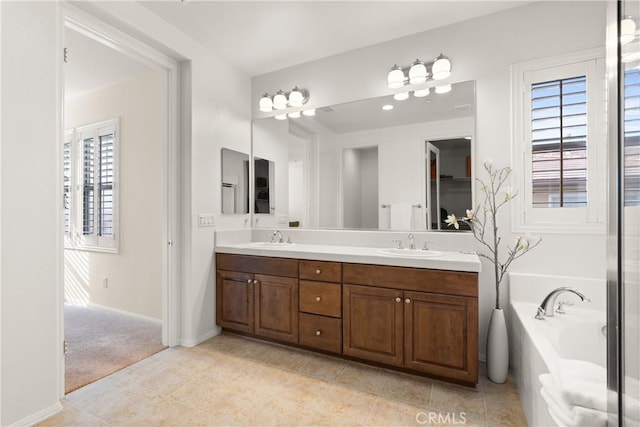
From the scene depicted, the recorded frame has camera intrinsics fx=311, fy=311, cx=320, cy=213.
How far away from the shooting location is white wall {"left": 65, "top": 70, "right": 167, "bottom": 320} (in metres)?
3.23

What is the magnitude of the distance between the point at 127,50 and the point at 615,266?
2.99 metres

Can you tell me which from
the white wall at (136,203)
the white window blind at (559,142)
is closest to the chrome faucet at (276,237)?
the white wall at (136,203)

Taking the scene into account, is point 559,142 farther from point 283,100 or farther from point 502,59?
point 283,100

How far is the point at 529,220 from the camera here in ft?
7.27

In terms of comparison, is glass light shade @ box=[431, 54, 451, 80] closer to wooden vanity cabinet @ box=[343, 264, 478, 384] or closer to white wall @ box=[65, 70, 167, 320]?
wooden vanity cabinet @ box=[343, 264, 478, 384]

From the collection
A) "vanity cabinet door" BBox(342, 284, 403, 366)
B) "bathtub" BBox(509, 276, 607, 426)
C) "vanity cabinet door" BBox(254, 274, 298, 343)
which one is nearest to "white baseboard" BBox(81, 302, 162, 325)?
"vanity cabinet door" BBox(254, 274, 298, 343)

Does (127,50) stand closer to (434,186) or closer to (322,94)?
(322,94)

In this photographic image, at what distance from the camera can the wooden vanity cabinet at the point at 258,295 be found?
2.47 metres

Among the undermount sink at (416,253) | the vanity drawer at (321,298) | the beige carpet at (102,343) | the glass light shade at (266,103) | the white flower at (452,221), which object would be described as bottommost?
the beige carpet at (102,343)

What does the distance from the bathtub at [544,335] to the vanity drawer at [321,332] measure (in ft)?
3.75

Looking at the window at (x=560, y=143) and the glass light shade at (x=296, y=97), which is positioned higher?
the glass light shade at (x=296, y=97)

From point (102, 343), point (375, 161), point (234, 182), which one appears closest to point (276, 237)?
point (234, 182)

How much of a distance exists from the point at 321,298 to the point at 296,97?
190 centimetres

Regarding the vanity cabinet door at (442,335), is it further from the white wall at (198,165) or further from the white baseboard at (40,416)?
the white baseboard at (40,416)
